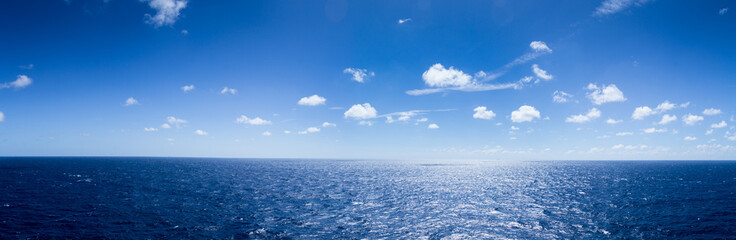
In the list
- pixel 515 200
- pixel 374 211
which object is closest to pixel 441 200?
pixel 515 200

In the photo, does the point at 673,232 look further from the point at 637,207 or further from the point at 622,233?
the point at 637,207

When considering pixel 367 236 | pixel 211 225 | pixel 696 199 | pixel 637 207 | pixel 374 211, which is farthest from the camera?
pixel 696 199

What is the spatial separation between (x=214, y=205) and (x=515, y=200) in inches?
2265

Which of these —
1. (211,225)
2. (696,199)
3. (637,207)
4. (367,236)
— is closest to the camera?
(367,236)

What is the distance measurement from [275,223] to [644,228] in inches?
1892

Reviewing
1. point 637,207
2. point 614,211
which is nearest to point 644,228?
point 614,211

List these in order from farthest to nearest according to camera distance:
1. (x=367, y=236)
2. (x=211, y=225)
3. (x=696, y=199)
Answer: (x=696, y=199)
(x=211, y=225)
(x=367, y=236)

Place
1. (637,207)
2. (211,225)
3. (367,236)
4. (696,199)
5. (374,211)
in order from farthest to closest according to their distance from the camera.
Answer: (696,199) < (637,207) < (374,211) < (211,225) < (367,236)

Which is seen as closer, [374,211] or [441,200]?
[374,211]

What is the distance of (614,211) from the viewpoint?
52219 mm

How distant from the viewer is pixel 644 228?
40.9 metres

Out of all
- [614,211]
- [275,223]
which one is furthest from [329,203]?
[614,211]

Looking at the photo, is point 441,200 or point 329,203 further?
point 441,200

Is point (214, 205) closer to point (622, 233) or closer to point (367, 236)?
point (367, 236)
